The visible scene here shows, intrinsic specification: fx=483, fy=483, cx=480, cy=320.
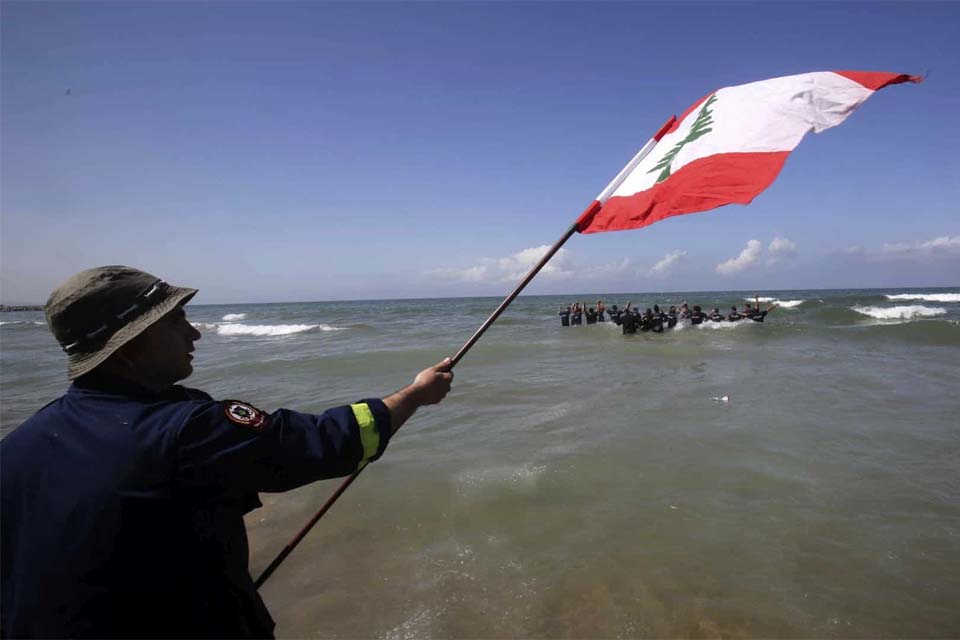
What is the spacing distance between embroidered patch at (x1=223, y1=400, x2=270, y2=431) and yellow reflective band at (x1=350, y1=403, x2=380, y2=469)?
30cm

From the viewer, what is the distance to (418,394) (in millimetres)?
2068

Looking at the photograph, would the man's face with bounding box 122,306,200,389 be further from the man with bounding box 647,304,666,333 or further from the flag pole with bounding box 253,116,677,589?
the man with bounding box 647,304,666,333

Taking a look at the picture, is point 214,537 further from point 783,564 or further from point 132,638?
point 783,564

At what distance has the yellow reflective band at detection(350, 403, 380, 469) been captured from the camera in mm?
1674

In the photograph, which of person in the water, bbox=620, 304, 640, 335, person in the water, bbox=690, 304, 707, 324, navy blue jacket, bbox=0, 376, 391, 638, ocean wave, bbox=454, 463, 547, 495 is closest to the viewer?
navy blue jacket, bbox=0, 376, 391, 638

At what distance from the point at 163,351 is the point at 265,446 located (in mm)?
570

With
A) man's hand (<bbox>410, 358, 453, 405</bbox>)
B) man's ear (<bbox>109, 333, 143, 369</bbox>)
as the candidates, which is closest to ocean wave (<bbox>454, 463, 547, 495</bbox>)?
man's hand (<bbox>410, 358, 453, 405</bbox>)

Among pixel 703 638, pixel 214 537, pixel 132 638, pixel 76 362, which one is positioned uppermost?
pixel 76 362

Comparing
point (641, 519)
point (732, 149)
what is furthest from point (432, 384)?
point (641, 519)

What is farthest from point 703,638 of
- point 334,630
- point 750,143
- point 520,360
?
point 520,360

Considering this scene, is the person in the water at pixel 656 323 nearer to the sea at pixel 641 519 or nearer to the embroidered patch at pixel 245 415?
the sea at pixel 641 519

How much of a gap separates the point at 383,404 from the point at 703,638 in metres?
2.85

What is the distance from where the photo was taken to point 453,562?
402cm

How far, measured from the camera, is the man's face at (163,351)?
5.30 feet
